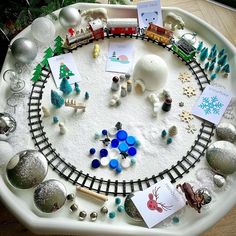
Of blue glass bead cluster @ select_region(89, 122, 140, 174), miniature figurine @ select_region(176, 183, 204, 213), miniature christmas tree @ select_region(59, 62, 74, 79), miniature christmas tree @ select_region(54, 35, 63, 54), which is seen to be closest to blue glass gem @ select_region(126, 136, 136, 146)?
blue glass bead cluster @ select_region(89, 122, 140, 174)

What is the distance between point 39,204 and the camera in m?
0.93

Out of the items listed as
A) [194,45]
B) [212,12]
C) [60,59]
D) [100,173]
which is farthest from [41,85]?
[212,12]

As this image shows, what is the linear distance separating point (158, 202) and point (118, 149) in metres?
0.21

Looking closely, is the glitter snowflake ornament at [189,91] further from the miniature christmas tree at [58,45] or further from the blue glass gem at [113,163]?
the miniature christmas tree at [58,45]

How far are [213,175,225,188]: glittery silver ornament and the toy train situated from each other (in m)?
0.45

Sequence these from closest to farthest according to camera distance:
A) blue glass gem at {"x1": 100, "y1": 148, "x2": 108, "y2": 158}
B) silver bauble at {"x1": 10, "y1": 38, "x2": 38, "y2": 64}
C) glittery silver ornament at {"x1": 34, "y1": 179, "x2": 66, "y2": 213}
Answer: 1. glittery silver ornament at {"x1": 34, "y1": 179, "x2": 66, "y2": 213}
2. blue glass gem at {"x1": 100, "y1": 148, "x2": 108, "y2": 158}
3. silver bauble at {"x1": 10, "y1": 38, "x2": 38, "y2": 64}

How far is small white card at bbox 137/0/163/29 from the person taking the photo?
50.6 inches

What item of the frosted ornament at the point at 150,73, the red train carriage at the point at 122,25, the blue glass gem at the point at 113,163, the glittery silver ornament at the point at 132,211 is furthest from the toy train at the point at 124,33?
the glittery silver ornament at the point at 132,211

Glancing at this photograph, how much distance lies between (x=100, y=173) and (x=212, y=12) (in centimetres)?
110

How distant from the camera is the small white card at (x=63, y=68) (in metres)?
1.18

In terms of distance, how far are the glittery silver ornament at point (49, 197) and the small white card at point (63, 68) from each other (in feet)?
1.23

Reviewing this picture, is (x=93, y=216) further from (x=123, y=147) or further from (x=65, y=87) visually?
(x=65, y=87)

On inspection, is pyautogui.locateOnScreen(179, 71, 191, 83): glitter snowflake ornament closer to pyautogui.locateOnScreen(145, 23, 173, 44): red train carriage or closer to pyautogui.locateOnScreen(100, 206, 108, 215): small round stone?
pyautogui.locateOnScreen(145, 23, 173, 44): red train carriage

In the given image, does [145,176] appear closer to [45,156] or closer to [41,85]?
[45,156]
